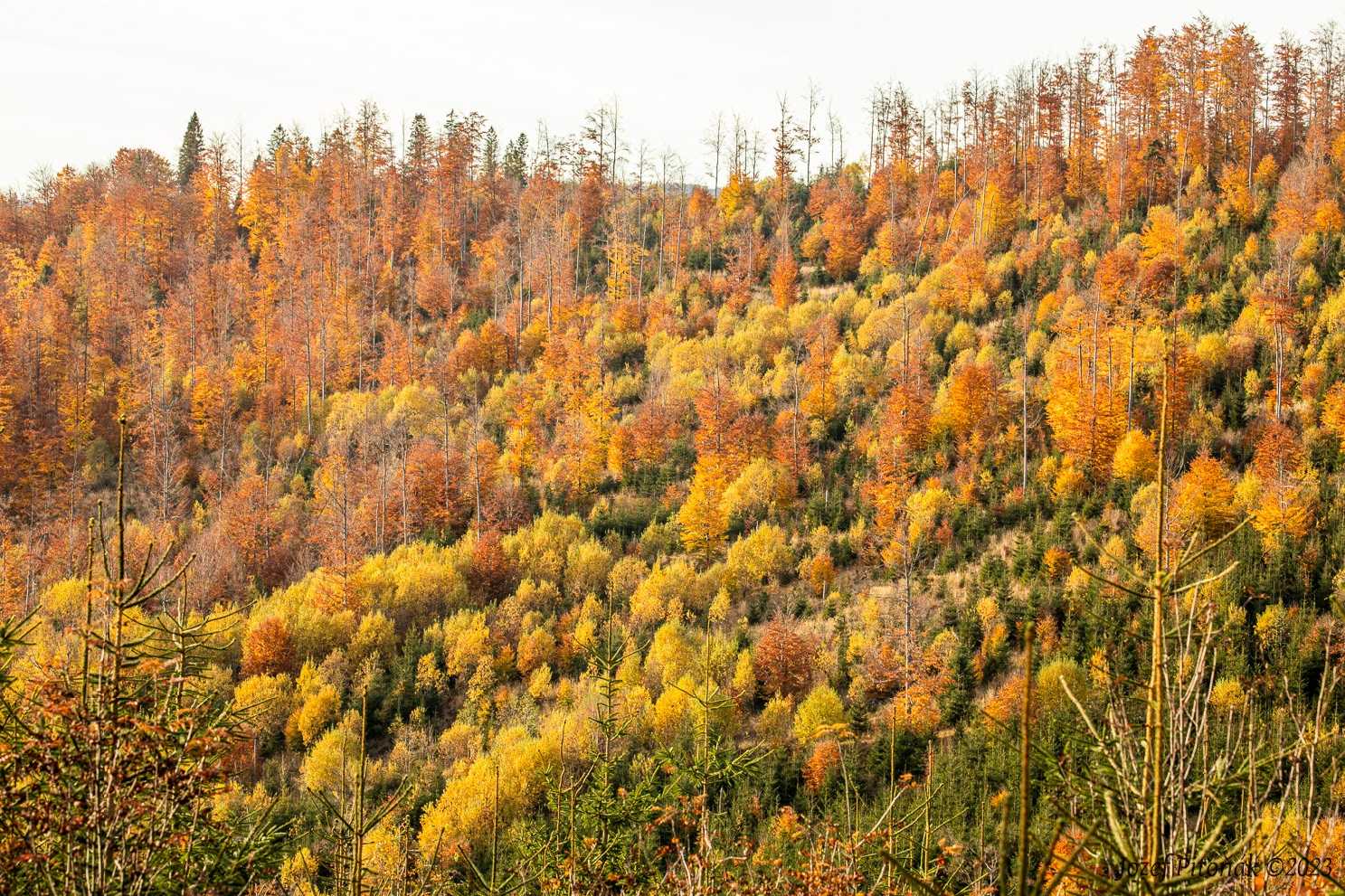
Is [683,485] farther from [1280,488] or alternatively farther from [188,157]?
[188,157]

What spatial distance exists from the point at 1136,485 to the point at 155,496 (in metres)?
44.5

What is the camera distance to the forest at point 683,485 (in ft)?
→ 41.2

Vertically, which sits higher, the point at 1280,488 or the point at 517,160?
the point at 517,160

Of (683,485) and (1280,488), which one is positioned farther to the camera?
(683,485)

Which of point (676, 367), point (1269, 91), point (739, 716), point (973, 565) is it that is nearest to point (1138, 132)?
point (1269, 91)

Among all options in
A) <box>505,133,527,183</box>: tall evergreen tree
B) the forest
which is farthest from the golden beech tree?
<box>505,133,527,183</box>: tall evergreen tree

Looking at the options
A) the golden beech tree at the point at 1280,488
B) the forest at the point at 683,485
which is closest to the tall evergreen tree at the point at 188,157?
the forest at the point at 683,485

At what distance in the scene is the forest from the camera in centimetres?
1255

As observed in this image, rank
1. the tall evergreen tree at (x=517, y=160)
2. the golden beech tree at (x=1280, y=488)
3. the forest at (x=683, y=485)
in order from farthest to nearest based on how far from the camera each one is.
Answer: the tall evergreen tree at (x=517, y=160) < the golden beech tree at (x=1280, y=488) < the forest at (x=683, y=485)

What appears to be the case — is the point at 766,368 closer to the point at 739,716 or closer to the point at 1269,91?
the point at 739,716

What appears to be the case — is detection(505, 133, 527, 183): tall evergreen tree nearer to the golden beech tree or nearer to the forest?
the forest

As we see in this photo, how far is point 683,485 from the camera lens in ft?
146

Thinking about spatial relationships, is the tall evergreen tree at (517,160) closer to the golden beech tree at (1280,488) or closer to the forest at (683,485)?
the forest at (683,485)

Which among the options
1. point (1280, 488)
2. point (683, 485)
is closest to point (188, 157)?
point (683, 485)
